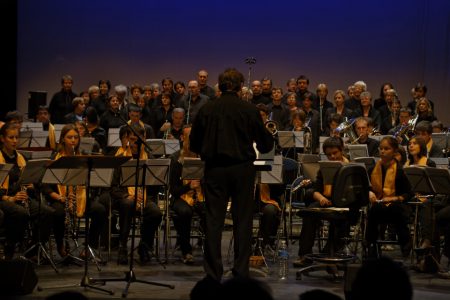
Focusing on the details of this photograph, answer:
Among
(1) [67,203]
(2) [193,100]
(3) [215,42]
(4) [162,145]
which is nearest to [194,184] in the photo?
(1) [67,203]

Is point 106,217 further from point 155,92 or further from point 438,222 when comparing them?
point 155,92

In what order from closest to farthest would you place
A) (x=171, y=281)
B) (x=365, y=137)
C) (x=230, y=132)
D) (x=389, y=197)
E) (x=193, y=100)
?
(x=230, y=132) < (x=171, y=281) < (x=389, y=197) < (x=365, y=137) < (x=193, y=100)

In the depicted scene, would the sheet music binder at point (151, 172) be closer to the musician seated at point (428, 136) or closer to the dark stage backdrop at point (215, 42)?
the musician seated at point (428, 136)

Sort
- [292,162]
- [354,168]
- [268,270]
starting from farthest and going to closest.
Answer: [292,162], [268,270], [354,168]

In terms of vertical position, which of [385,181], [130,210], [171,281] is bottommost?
[171,281]

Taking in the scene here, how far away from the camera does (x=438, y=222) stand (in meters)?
7.73

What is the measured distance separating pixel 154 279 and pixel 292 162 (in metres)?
2.38

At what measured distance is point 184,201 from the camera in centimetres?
807

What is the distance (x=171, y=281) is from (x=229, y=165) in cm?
138

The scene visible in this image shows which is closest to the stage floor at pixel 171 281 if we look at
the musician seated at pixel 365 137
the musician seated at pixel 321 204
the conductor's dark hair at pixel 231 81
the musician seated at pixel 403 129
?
the musician seated at pixel 321 204

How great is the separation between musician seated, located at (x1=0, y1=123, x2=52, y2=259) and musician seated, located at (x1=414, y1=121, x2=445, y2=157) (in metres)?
4.09

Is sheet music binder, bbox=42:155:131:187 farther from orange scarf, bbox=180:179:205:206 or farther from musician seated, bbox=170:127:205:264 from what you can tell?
orange scarf, bbox=180:179:205:206

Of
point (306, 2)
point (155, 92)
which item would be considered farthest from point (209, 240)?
point (306, 2)

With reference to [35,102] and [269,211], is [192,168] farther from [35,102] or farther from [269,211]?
[35,102]
